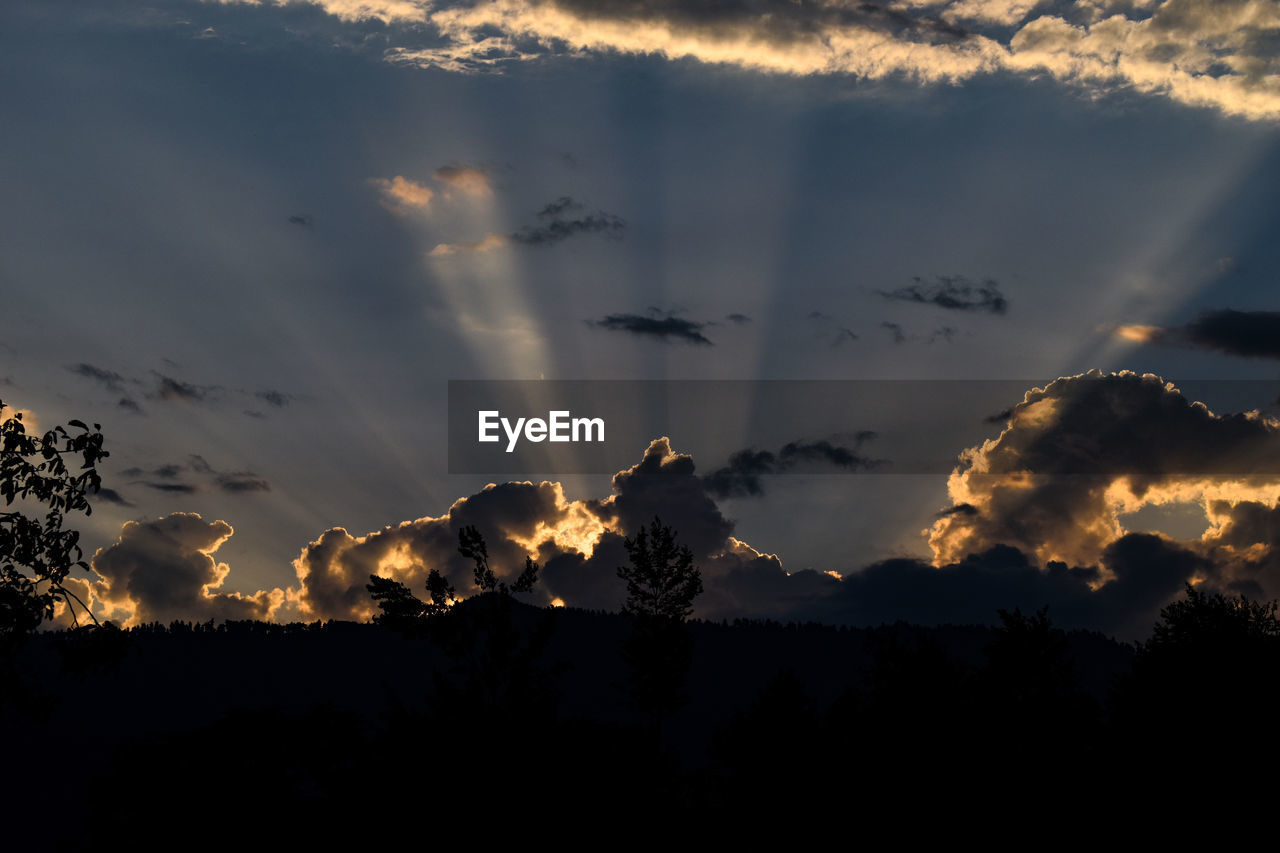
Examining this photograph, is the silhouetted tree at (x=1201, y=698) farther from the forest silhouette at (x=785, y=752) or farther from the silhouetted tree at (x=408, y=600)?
the silhouetted tree at (x=408, y=600)

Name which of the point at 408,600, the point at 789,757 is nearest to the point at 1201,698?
the point at 789,757

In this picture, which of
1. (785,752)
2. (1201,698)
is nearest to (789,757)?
(785,752)

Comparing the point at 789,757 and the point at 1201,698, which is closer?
the point at 1201,698

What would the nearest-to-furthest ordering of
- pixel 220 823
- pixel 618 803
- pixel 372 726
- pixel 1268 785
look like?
pixel 1268 785
pixel 618 803
pixel 220 823
pixel 372 726

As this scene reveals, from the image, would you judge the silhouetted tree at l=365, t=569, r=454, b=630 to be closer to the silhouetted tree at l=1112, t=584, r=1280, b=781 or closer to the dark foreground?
the dark foreground

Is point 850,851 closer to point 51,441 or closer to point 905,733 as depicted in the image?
point 905,733

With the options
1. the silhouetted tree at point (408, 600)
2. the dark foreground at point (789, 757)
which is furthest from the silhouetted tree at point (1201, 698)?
the silhouetted tree at point (408, 600)

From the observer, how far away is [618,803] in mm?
54281

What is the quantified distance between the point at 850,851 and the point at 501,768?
1815cm

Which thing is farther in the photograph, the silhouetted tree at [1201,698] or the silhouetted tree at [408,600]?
the silhouetted tree at [408,600]

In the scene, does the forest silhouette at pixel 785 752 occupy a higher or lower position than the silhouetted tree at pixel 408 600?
lower

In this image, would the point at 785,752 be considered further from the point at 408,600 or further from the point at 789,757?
the point at 408,600

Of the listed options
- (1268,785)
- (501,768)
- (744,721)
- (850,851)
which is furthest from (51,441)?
(744,721)

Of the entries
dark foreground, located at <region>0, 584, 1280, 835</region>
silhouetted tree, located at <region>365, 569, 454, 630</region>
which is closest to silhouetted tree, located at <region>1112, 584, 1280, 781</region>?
dark foreground, located at <region>0, 584, 1280, 835</region>
